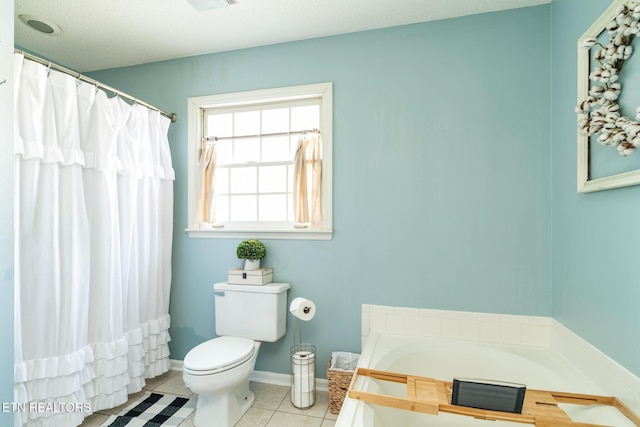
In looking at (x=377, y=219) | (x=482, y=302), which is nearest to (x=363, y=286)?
(x=377, y=219)

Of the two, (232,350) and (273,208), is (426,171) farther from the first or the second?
(232,350)

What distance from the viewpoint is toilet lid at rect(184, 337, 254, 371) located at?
186 centimetres

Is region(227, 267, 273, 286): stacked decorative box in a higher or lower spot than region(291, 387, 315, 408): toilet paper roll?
higher

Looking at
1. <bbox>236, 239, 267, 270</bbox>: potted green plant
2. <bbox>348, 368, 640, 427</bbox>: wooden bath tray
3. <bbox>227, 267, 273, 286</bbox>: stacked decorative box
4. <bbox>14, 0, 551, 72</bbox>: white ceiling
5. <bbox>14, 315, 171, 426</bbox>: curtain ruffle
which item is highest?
<bbox>14, 0, 551, 72</bbox>: white ceiling

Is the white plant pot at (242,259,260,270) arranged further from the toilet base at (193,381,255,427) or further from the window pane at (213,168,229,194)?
the toilet base at (193,381,255,427)

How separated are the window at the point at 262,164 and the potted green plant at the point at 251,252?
0.46ft

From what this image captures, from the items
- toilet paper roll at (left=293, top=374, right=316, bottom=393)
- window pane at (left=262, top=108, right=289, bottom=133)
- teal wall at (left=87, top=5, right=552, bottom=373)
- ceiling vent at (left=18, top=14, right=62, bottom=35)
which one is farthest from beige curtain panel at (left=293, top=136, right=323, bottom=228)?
ceiling vent at (left=18, top=14, right=62, bottom=35)

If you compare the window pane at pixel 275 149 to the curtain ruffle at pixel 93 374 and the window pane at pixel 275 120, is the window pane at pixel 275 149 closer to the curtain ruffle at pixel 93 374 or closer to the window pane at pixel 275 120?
the window pane at pixel 275 120

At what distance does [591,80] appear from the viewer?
1.52 m

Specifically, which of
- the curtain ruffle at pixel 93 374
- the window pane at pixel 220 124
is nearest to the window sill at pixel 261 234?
the curtain ruffle at pixel 93 374

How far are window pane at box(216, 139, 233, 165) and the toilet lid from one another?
1.34m

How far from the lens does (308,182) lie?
244 cm

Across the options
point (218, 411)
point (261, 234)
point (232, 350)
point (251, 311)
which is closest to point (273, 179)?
point (261, 234)

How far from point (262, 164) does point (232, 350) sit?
1.33 meters
